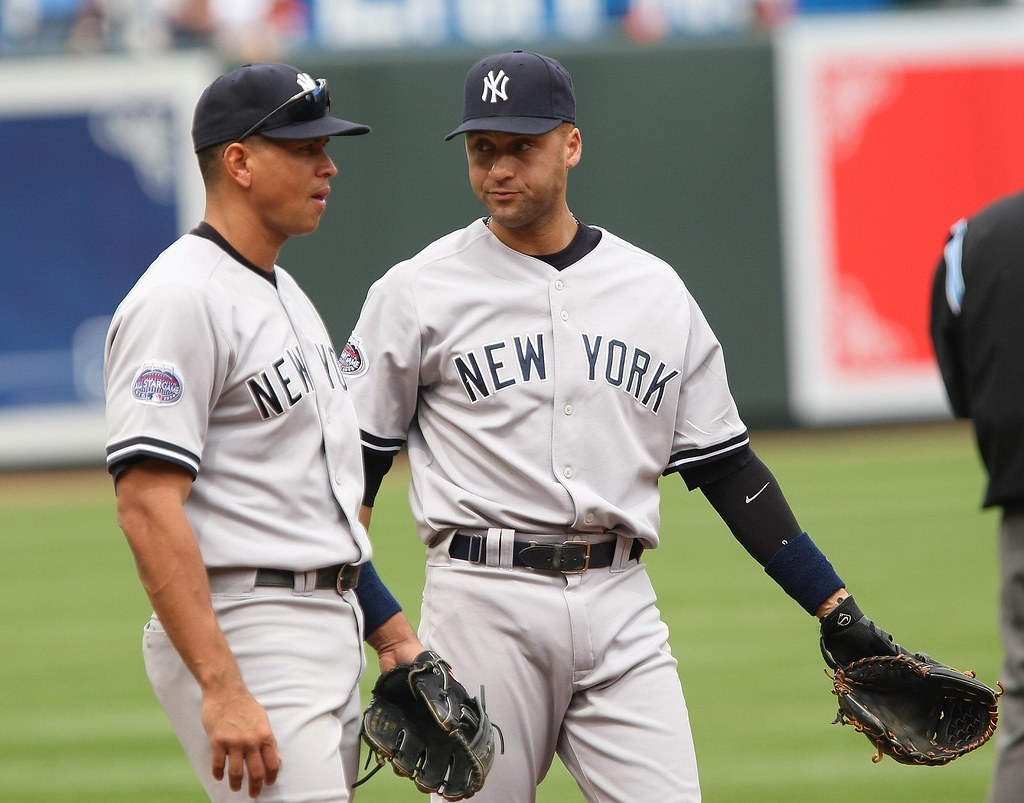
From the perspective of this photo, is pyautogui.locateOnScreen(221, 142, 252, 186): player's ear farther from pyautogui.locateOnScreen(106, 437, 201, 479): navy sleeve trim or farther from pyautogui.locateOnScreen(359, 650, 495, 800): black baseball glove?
pyautogui.locateOnScreen(359, 650, 495, 800): black baseball glove

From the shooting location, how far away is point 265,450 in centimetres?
333

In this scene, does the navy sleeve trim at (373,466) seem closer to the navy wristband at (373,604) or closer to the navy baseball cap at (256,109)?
the navy wristband at (373,604)

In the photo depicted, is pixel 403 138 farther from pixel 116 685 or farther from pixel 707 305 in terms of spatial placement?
pixel 116 685

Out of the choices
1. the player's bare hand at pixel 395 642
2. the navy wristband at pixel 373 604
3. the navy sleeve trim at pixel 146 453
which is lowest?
the player's bare hand at pixel 395 642

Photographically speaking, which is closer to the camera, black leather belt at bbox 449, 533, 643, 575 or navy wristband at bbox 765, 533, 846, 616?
black leather belt at bbox 449, 533, 643, 575

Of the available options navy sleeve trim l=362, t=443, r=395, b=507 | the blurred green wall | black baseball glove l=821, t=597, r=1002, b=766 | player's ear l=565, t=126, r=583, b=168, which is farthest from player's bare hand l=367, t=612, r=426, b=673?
the blurred green wall

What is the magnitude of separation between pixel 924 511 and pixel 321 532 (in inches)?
361

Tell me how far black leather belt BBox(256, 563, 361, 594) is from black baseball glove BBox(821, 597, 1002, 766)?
1.27m

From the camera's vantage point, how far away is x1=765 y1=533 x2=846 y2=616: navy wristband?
4168 mm

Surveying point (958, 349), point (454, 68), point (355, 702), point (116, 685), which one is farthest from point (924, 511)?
point (355, 702)

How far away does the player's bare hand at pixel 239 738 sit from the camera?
308 cm

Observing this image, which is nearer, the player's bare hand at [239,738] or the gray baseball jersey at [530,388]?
the player's bare hand at [239,738]

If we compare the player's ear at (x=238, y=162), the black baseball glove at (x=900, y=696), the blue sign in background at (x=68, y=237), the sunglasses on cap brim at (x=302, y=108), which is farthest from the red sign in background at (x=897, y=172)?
the player's ear at (x=238, y=162)

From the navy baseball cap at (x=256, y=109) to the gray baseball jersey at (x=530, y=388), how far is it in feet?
2.47
